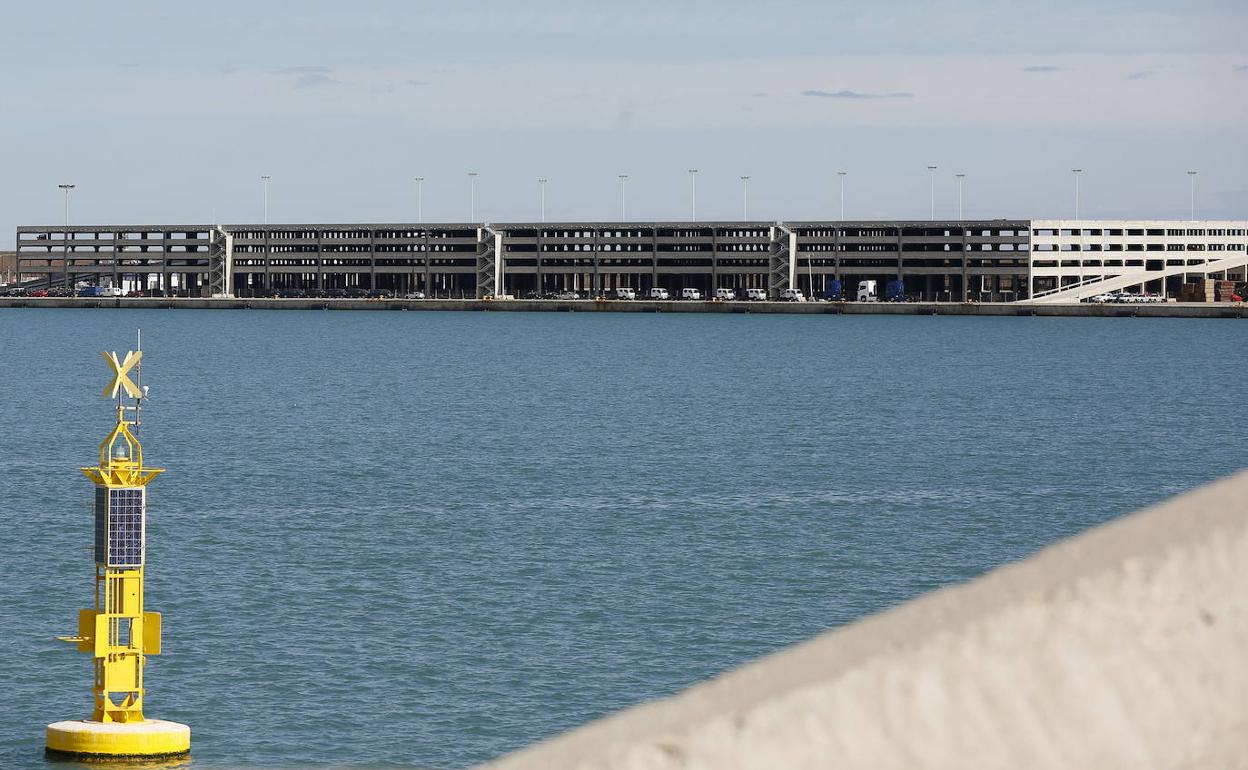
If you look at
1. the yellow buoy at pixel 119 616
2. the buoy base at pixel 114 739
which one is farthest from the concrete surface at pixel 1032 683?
the buoy base at pixel 114 739

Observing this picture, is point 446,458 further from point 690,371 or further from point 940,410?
point 690,371

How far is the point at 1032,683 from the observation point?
2.00 metres

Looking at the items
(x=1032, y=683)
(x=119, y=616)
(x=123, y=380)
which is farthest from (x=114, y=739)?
(x=1032, y=683)

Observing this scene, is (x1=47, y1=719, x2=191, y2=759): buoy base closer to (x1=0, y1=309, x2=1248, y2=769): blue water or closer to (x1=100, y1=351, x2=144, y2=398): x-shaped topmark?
(x1=0, y1=309, x2=1248, y2=769): blue water

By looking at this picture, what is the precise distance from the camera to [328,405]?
118m

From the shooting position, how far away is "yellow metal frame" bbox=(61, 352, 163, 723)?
23266 millimetres

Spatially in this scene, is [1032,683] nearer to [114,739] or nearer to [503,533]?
[114,739]

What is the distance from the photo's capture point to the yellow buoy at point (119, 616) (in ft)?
76.4

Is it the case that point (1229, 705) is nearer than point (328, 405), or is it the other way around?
point (1229, 705)

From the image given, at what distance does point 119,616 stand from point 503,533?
3063 cm

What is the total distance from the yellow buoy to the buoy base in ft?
0.05

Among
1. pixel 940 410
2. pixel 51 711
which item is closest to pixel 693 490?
pixel 51 711

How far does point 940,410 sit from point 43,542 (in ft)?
251

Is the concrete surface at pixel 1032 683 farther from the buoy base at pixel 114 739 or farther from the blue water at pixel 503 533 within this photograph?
the blue water at pixel 503 533
